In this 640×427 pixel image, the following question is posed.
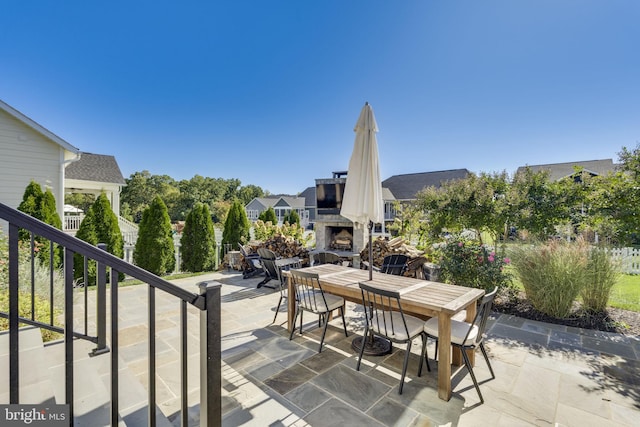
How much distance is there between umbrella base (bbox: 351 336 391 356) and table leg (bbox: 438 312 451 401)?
2.91ft

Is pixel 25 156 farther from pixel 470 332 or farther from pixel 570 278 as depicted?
pixel 570 278

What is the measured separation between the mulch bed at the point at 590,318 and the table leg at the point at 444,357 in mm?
3135

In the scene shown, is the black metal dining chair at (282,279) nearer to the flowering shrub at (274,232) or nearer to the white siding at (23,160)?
the flowering shrub at (274,232)

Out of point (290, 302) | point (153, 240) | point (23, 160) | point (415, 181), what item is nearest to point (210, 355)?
point (290, 302)

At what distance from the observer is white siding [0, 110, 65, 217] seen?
7.77 metres

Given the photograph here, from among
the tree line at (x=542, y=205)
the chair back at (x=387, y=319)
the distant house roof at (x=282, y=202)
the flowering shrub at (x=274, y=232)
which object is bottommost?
the chair back at (x=387, y=319)

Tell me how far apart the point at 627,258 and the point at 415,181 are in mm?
22404

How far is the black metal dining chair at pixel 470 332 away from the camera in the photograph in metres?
2.56

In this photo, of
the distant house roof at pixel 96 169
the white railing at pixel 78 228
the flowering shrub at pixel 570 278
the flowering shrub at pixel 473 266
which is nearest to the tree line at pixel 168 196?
the distant house roof at pixel 96 169

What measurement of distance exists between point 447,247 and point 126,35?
30.3 ft

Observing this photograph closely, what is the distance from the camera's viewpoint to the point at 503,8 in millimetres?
5660

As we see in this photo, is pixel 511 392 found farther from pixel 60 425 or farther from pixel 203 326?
pixel 60 425

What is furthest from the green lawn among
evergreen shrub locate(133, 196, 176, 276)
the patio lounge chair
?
evergreen shrub locate(133, 196, 176, 276)

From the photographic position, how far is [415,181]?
26750 mm
